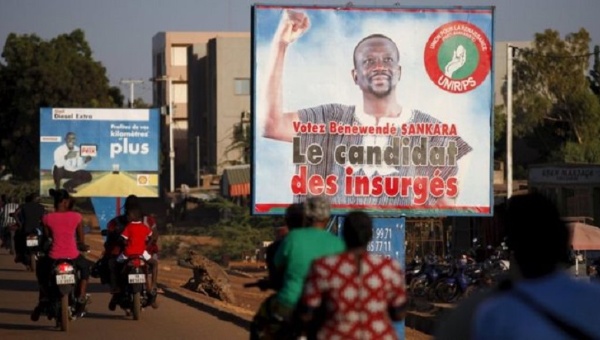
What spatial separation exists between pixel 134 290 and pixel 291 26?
5636 millimetres

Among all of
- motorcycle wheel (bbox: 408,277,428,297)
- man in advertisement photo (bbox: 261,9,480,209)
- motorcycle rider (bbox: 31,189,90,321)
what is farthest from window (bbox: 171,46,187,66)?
motorcycle rider (bbox: 31,189,90,321)

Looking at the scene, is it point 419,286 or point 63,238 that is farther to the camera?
point 419,286

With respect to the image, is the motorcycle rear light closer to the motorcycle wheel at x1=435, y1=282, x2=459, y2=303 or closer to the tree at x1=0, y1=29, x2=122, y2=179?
the motorcycle wheel at x1=435, y1=282, x2=459, y2=303

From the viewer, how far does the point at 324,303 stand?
7.23 metres

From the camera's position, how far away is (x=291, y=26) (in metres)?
20.9

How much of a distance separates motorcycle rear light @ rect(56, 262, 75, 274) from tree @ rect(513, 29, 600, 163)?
5362 cm

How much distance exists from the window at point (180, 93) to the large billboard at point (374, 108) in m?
78.8

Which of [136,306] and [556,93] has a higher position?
[556,93]

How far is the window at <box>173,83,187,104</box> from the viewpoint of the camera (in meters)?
99.7

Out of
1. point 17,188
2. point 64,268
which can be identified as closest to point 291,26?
point 64,268

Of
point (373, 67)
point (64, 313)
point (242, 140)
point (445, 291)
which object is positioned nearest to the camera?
point (64, 313)

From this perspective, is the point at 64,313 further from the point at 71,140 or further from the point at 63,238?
the point at 71,140

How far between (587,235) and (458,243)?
10270 mm

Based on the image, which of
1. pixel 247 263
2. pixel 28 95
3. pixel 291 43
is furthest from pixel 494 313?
pixel 28 95
